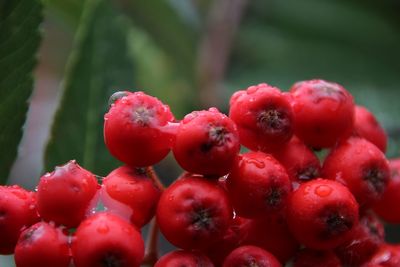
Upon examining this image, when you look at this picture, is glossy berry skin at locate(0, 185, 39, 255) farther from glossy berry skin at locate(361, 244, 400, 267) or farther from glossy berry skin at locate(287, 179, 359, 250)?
glossy berry skin at locate(361, 244, 400, 267)

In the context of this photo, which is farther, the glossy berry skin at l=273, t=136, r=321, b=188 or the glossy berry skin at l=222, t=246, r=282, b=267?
the glossy berry skin at l=273, t=136, r=321, b=188

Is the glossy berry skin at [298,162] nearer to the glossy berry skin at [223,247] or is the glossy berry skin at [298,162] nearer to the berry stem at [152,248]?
the glossy berry skin at [223,247]

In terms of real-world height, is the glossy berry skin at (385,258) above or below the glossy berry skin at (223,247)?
above

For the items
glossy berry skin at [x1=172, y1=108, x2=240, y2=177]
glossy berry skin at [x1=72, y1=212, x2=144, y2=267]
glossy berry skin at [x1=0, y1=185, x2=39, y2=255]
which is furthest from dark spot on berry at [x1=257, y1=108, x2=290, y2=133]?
glossy berry skin at [x1=0, y1=185, x2=39, y2=255]

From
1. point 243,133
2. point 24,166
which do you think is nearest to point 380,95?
point 243,133

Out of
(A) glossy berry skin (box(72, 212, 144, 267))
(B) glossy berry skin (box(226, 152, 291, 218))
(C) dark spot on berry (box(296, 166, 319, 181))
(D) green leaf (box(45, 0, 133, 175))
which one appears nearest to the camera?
(A) glossy berry skin (box(72, 212, 144, 267))

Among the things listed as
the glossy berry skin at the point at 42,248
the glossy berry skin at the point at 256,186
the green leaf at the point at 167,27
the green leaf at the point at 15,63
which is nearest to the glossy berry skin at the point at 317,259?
the glossy berry skin at the point at 256,186

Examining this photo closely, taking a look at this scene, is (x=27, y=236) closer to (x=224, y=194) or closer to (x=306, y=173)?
(x=224, y=194)
